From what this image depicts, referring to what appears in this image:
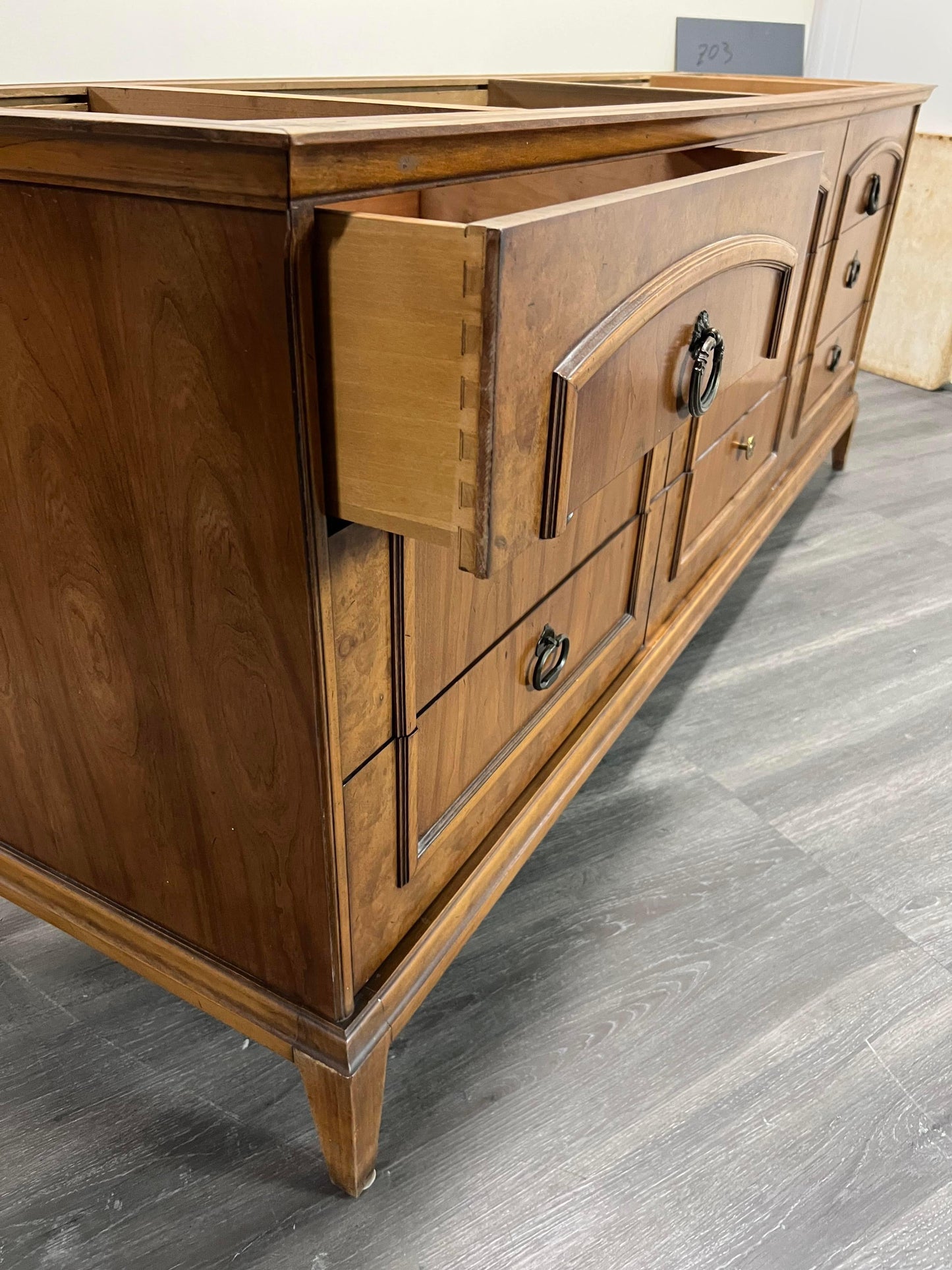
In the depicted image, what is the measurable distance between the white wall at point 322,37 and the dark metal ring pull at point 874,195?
63cm

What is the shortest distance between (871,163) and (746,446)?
Result: 53cm

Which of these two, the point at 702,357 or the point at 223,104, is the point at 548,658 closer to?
the point at 702,357

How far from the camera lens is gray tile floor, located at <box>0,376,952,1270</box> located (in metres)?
0.69

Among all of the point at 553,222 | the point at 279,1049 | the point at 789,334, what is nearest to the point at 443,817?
the point at 279,1049

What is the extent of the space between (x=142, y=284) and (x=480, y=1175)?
66 centimetres

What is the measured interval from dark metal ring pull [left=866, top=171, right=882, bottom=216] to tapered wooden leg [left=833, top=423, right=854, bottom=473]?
1.83 ft

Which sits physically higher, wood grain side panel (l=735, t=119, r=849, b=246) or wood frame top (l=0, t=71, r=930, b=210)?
wood frame top (l=0, t=71, r=930, b=210)

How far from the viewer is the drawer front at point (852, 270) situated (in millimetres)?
1415

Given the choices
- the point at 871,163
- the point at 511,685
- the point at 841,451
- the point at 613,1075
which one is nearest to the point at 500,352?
the point at 511,685

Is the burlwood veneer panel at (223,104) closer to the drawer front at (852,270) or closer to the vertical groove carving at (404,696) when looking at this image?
the vertical groove carving at (404,696)

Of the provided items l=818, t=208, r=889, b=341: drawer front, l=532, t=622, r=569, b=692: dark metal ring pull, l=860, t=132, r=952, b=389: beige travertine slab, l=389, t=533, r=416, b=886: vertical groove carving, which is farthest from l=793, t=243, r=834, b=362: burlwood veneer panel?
l=860, t=132, r=952, b=389: beige travertine slab

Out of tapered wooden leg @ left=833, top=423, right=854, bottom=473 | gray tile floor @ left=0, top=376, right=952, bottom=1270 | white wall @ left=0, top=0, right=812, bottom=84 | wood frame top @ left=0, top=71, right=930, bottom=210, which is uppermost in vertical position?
white wall @ left=0, top=0, right=812, bottom=84

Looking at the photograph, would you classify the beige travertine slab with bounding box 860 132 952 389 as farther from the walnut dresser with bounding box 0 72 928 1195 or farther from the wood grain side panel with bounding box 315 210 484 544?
the wood grain side panel with bounding box 315 210 484 544

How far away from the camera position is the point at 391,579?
1.77 feet
